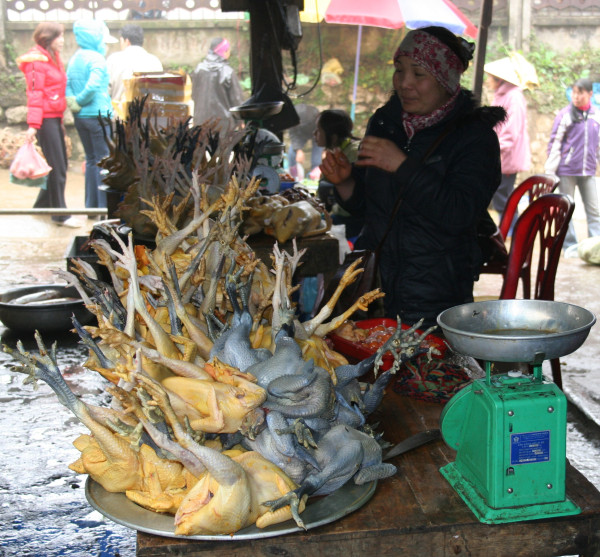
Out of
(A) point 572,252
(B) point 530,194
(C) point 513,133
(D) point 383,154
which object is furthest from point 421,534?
(C) point 513,133

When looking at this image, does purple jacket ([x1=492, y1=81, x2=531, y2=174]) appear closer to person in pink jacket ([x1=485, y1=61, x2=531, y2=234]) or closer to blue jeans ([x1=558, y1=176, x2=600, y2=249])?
person in pink jacket ([x1=485, y1=61, x2=531, y2=234])

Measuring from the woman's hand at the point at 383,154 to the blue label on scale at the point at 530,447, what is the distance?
1551 mm

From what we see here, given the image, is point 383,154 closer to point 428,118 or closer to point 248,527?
point 428,118

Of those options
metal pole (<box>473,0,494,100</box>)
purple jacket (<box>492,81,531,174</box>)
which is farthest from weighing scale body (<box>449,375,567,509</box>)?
purple jacket (<box>492,81,531,174</box>)

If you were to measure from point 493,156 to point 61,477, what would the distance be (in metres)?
2.05

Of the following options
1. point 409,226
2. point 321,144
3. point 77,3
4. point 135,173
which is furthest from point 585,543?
point 77,3

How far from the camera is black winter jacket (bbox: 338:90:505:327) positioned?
2861 millimetres

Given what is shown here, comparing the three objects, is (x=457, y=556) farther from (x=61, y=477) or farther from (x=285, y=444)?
(x=61, y=477)

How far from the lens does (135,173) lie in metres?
4.06

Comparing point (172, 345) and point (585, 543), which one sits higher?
point (172, 345)

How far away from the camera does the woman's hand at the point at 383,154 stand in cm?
287

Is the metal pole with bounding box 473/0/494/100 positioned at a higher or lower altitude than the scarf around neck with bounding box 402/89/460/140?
higher

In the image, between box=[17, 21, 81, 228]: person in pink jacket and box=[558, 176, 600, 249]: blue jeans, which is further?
box=[17, 21, 81, 228]: person in pink jacket

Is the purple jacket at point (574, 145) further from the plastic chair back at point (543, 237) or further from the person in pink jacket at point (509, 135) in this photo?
the plastic chair back at point (543, 237)
